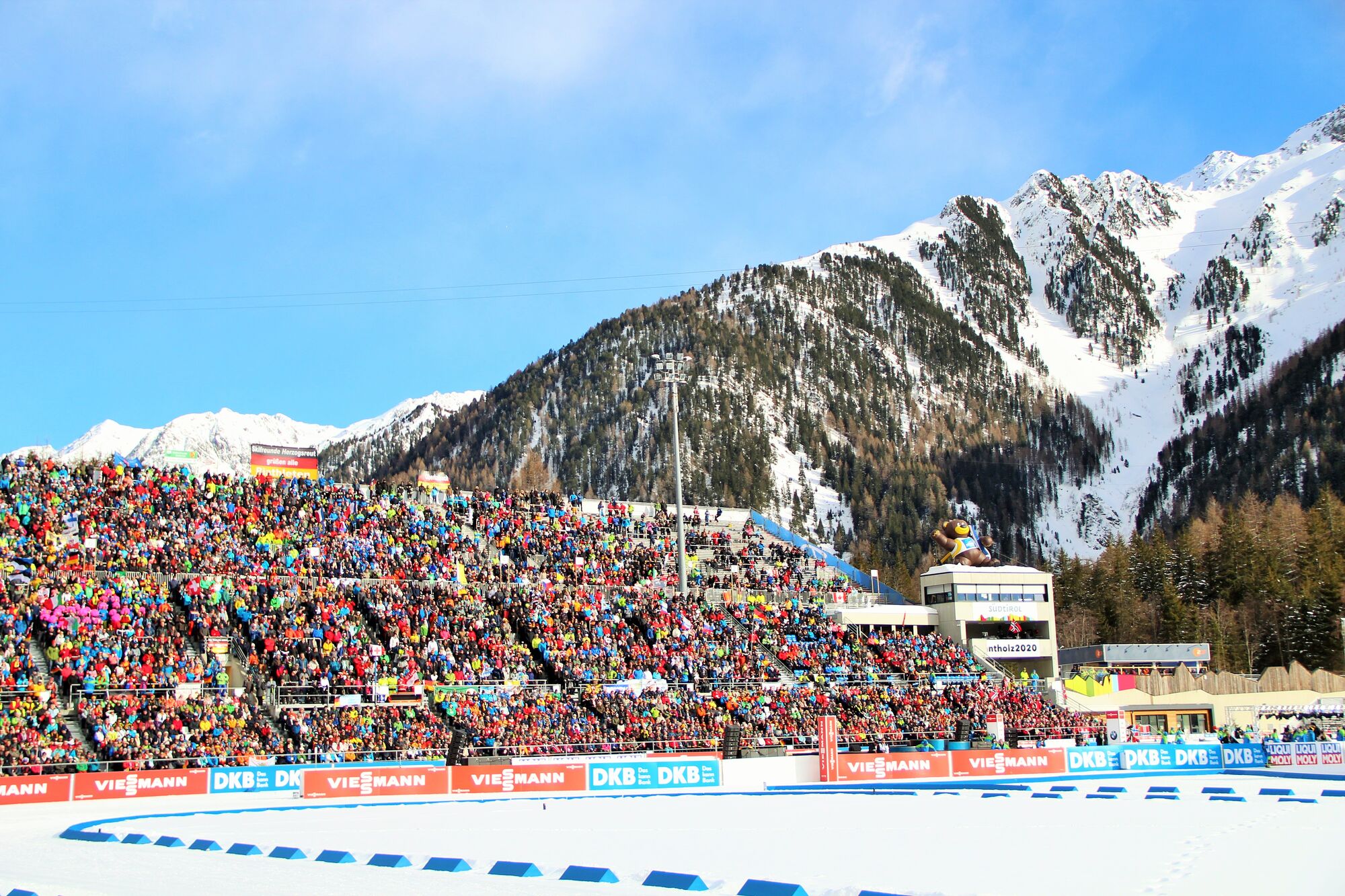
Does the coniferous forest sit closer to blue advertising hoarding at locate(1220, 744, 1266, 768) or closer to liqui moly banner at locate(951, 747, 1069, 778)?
blue advertising hoarding at locate(1220, 744, 1266, 768)

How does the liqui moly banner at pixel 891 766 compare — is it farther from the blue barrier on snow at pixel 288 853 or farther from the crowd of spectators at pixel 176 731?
the blue barrier on snow at pixel 288 853

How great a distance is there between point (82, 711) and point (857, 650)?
3082cm

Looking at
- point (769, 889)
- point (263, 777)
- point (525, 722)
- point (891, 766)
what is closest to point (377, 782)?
point (263, 777)

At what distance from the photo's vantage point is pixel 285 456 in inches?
2525

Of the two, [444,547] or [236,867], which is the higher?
[444,547]

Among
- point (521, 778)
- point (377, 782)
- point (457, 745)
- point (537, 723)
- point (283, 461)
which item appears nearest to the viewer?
point (377, 782)

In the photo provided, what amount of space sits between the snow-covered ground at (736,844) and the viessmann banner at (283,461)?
2928 cm

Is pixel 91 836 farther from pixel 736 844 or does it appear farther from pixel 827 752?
pixel 827 752

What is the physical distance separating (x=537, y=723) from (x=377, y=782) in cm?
790

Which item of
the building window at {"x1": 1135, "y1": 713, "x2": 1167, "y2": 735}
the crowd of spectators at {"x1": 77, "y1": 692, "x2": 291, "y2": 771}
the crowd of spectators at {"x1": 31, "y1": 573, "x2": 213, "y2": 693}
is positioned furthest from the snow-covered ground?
the building window at {"x1": 1135, "y1": 713, "x2": 1167, "y2": 735}

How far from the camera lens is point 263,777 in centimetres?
3700

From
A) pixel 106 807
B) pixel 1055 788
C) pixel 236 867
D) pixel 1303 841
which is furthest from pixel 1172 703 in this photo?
pixel 236 867

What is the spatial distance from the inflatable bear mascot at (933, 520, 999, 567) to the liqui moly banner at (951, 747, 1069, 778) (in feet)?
69.2

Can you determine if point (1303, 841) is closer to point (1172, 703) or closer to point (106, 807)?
point (106, 807)
